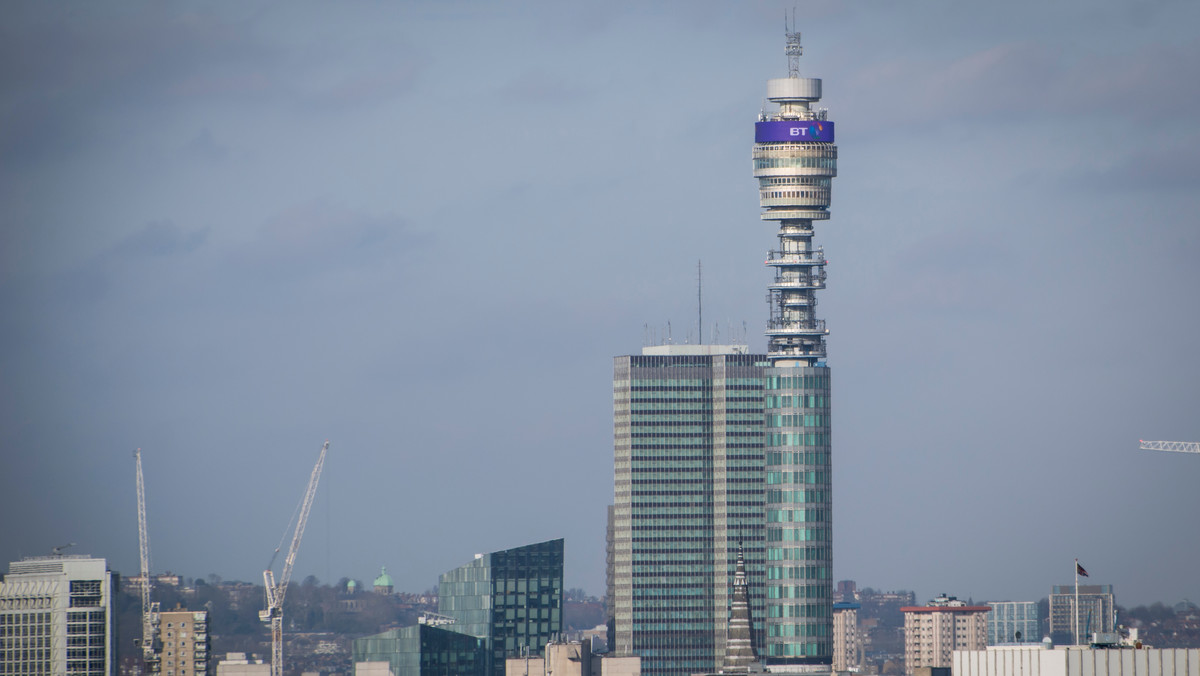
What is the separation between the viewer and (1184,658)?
14812 cm

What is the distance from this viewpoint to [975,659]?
155500 millimetres

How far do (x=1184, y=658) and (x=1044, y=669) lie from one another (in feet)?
30.7

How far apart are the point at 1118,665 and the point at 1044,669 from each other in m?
4.85

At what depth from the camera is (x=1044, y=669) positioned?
14825 cm

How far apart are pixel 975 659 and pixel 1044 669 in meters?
8.01

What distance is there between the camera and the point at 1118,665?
148 metres

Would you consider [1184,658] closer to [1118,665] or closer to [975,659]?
[1118,665]

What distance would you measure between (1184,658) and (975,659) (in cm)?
1475

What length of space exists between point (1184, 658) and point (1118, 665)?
462 centimetres

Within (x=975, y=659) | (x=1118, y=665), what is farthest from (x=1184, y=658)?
(x=975, y=659)
